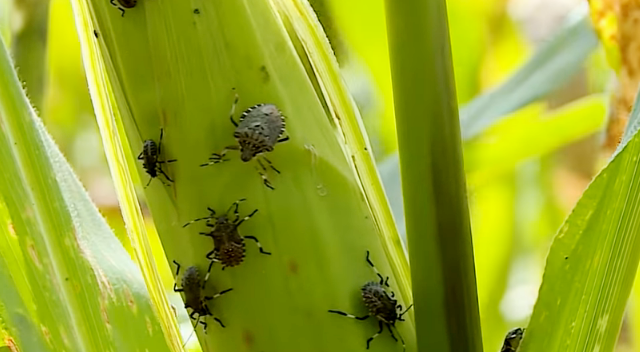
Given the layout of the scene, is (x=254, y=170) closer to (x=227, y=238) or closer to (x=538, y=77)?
(x=227, y=238)

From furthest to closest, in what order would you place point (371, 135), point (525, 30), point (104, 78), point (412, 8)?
point (525, 30), point (371, 135), point (104, 78), point (412, 8)

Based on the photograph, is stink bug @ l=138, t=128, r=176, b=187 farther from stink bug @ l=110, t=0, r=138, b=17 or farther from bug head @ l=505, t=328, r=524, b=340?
bug head @ l=505, t=328, r=524, b=340

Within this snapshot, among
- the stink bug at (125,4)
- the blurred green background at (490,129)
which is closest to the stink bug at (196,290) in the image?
the stink bug at (125,4)

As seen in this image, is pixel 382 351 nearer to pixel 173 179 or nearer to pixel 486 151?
pixel 173 179

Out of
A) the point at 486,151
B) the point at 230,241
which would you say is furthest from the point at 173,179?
the point at 486,151

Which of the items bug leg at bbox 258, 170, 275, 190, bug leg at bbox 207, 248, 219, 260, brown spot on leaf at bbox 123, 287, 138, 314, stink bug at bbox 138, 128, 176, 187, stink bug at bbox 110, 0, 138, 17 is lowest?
brown spot on leaf at bbox 123, 287, 138, 314

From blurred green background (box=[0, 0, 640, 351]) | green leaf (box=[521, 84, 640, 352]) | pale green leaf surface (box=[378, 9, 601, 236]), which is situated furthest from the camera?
pale green leaf surface (box=[378, 9, 601, 236])

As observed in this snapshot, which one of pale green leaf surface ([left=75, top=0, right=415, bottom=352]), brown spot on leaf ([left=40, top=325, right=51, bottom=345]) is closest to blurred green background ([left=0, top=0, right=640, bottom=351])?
pale green leaf surface ([left=75, top=0, right=415, bottom=352])
